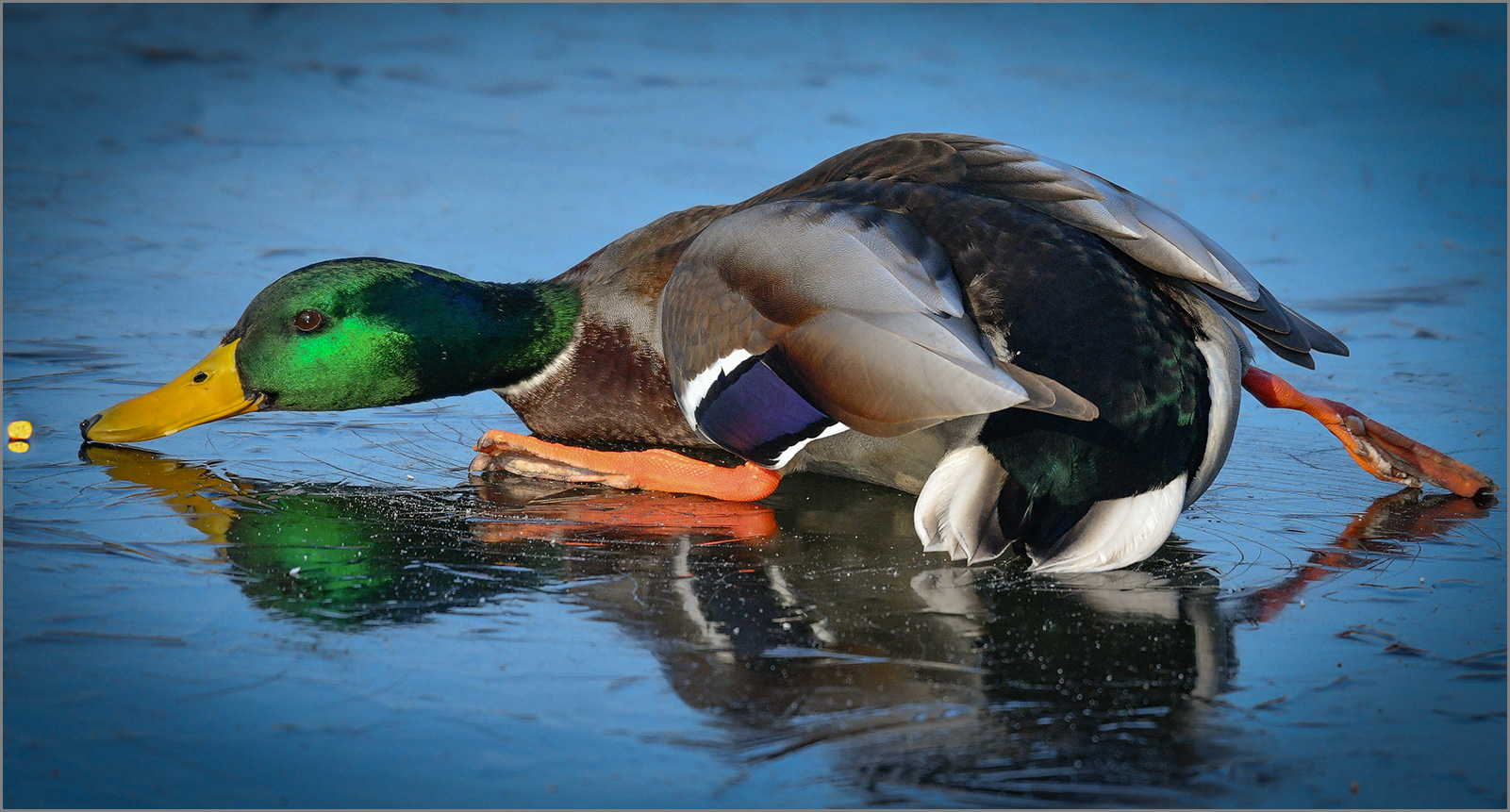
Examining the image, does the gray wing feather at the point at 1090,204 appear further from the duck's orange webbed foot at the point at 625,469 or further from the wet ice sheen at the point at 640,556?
the duck's orange webbed foot at the point at 625,469

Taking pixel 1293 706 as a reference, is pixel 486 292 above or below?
above

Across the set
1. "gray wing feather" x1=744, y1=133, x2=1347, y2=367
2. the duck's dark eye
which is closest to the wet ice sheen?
the duck's dark eye

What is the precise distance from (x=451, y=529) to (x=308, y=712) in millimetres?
1010

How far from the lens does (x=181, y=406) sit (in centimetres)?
364

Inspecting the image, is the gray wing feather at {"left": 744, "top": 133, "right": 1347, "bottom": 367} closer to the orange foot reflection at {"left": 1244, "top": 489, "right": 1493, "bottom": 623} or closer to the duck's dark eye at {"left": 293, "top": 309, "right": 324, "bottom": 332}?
the orange foot reflection at {"left": 1244, "top": 489, "right": 1493, "bottom": 623}

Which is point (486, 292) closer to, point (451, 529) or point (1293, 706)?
point (451, 529)

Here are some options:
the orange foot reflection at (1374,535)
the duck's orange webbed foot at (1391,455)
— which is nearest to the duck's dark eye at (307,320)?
the orange foot reflection at (1374,535)

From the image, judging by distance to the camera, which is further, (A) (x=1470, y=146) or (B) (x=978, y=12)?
(B) (x=978, y=12)

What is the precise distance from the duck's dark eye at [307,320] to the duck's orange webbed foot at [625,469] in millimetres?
519

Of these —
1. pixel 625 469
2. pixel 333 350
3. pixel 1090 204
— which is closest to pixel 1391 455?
pixel 1090 204

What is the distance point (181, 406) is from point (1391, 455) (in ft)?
10.3

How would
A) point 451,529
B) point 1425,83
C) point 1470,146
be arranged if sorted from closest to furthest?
point 451,529, point 1470,146, point 1425,83

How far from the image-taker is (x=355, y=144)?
7.00 metres

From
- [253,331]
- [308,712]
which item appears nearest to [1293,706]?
[308,712]
